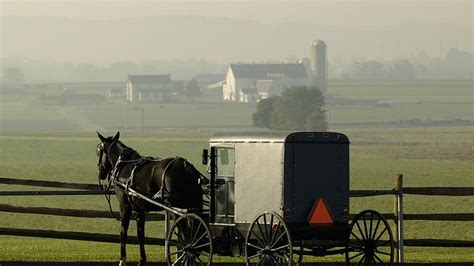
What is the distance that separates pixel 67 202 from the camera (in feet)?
199

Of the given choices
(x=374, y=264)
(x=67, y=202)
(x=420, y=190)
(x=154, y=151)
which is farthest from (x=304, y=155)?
(x=154, y=151)

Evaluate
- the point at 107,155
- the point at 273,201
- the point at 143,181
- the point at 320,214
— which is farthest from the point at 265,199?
the point at 107,155

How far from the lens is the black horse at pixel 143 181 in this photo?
1823 cm

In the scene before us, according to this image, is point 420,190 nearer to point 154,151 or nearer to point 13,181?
point 13,181

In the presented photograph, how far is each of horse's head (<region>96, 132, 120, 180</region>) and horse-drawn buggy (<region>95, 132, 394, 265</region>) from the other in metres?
1.52

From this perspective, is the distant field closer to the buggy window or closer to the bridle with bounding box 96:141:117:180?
the bridle with bounding box 96:141:117:180

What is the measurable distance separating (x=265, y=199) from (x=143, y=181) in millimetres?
2619

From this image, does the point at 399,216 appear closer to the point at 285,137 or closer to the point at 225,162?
the point at 225,162

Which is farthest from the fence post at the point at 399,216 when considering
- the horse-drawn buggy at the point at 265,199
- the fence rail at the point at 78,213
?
the fence rail at the point at 78,213

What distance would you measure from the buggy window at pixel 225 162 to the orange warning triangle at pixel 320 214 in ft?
4.72

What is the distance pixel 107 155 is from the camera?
Answer: 20047mm

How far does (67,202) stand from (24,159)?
50196 mm

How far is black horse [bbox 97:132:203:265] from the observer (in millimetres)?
18234

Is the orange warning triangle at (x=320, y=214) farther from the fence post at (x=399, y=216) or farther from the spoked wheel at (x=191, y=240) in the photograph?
the fence post at (x=399, y=216)
